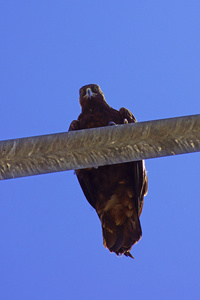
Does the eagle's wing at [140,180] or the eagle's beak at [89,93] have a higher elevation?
the eagle's beak at [89,93]

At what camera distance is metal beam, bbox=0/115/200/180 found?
2461 mm

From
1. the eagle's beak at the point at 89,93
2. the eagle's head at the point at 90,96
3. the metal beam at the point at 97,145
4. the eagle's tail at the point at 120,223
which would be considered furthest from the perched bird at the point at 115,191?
the metal beam at the point at 97,145

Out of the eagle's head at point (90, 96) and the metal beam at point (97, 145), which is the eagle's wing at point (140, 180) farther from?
the metal beam at point (97, 145)

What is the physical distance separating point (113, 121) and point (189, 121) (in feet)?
9.77

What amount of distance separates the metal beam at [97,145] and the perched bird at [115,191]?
232cm

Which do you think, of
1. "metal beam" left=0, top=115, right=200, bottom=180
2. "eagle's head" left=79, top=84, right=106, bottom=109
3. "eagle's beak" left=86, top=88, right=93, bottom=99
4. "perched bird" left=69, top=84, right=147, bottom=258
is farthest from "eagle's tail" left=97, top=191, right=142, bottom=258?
"metal beam" left=0, top=115, right=200, bottom=180

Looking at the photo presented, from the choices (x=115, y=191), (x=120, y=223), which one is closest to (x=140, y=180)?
(x=115, y=191)

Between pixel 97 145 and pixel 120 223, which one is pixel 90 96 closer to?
A: pixel 120 223

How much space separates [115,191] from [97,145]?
261cm

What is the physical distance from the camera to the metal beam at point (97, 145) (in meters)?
2.46

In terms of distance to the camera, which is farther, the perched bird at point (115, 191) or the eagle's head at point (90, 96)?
the eagle's head at point (90, 96)

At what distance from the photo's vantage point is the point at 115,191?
507 cm

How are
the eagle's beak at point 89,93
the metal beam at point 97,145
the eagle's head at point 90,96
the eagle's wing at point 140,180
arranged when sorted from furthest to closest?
the eagle's beak at point 89,93
the eagle's head at point 90,96
the eagle's wing at point 140,180
the metal beam at point 97,145

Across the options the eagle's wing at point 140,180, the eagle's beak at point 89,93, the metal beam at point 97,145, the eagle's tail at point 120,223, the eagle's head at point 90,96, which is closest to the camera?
the metal beam at point 97,145
